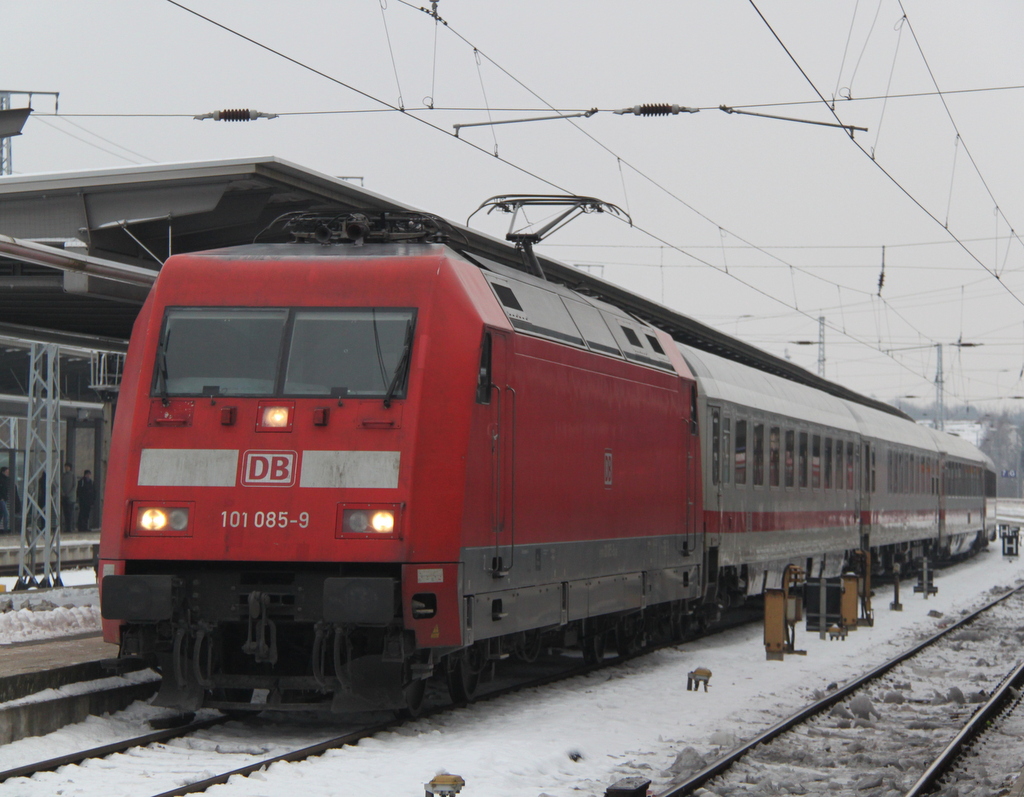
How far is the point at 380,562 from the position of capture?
920cm

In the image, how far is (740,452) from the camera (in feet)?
58.9

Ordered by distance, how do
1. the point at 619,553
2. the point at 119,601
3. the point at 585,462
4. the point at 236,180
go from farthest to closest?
the point at 236,180 < the point at 619,553 < the point at 585,462 < the point at 119,601

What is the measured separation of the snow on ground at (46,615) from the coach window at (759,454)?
9.04 meters

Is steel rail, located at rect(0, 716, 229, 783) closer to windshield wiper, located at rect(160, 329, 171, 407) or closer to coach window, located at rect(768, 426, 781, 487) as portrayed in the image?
windshield wiper, located at rect(160, 329, 171, 407)

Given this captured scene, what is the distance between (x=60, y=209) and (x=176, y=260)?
6.11 metres

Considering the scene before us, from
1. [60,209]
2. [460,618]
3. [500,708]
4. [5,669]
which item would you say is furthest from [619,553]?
[60,209]

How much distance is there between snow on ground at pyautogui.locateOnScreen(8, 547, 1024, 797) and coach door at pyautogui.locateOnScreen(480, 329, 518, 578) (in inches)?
53.0

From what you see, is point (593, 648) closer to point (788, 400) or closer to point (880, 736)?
point (880, 736)

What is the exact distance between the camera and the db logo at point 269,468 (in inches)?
371

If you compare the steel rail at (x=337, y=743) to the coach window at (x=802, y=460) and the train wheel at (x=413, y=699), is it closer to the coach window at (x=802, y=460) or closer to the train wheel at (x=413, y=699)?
the train wheel at (x=413, y=699)

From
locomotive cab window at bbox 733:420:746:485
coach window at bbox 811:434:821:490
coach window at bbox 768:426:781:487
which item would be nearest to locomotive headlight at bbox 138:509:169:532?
locomotive cab window at bbox 733:420:746:485

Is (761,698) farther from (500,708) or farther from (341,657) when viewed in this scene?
(341,657)

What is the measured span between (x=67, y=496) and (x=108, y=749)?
851 inches

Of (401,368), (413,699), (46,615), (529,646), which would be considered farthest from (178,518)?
(46,615)
